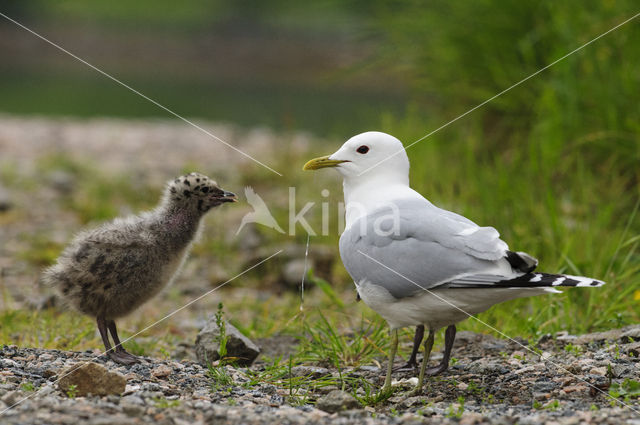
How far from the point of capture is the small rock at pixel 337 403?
10.9ft

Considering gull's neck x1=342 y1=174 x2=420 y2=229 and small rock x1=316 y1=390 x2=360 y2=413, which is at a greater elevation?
gull's neck x1=342 y1=174 x2=420 y2=229

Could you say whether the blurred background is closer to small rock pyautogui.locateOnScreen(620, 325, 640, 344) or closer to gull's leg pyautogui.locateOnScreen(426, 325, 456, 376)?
small rock pyautogui.locateOnScreen(620, 325, 640, 344)

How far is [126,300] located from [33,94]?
20066 mm

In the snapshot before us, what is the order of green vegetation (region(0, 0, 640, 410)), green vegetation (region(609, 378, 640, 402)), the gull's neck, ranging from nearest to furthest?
green vegetation (region(609, 378, 640, 402)) < the gull's neck < green vegetation (region(0, 0, 640, 410))

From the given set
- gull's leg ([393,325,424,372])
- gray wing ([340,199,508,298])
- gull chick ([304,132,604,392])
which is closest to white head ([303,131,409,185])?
gull chick ([304,132,604,392])

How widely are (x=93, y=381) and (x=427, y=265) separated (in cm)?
145

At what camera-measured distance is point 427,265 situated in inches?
137

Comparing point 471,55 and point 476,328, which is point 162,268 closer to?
point 476,328

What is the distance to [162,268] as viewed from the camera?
439 cm

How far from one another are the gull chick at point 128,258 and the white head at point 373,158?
78 centimetres

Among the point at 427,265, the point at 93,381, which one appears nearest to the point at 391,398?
the point at 427,265

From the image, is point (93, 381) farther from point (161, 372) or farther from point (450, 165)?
point (450, 165)

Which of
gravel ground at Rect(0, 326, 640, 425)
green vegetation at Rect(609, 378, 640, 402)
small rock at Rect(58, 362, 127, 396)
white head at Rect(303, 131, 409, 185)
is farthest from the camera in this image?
white head at Rect(303, 131, 409, 185)

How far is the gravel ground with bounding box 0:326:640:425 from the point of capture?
305 cm
